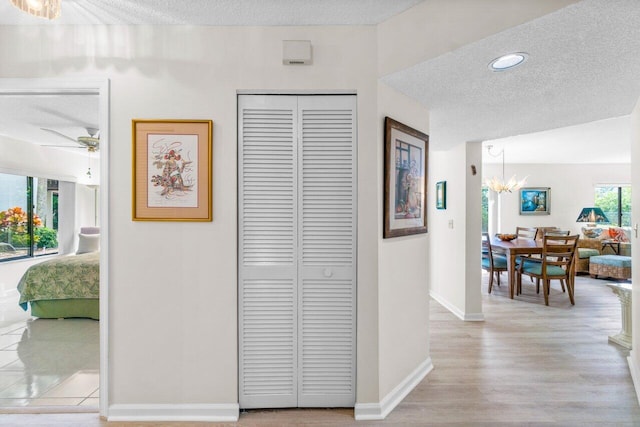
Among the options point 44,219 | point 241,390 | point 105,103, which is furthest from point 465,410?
point 44,219

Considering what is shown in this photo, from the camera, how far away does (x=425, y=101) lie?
2574mm

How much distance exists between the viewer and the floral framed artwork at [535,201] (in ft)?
25.2

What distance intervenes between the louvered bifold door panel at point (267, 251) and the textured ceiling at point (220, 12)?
1.49ft

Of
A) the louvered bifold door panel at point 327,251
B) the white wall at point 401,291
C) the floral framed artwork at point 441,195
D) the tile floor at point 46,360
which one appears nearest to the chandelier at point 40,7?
the louvered bifold door panel at point 327,251

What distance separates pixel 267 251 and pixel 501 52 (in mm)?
1735

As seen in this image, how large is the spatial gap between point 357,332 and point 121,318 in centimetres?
145

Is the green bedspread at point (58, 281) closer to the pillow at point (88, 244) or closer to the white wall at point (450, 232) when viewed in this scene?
the pillow at point (88, 244)

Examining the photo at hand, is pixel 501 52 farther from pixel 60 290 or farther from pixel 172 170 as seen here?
pixel 60 290

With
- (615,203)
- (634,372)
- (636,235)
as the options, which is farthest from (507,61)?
(615,203)

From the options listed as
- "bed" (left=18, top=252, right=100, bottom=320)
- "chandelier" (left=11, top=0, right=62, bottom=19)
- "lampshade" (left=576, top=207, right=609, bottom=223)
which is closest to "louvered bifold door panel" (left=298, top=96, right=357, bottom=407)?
"chandelier" (left=11, top=0, right=62, bottom=19)

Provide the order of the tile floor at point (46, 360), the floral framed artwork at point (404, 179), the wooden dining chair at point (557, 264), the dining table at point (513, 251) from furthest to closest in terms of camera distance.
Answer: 1. the dining table at point (513, 251)
2. the wooden dining chair at point (557, 264)
3. the tile floor at point (46, 360)
4. the floral framed artwork at point (404, 179)

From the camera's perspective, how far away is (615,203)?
783cm

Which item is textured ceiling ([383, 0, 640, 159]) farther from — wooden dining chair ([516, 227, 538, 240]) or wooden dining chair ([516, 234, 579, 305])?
wooden dining chair ([516, 227, 538, 240])

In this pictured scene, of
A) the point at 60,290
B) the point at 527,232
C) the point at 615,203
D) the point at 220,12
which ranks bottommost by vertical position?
the point at 60,290
